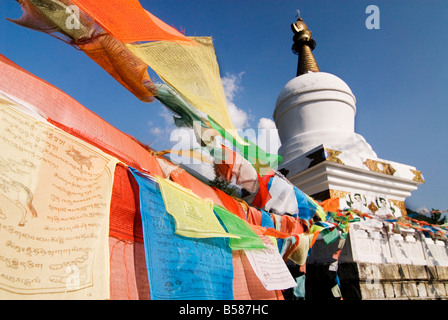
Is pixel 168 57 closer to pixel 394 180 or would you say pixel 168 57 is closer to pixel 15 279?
pixel 15 279

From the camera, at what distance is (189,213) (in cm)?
119

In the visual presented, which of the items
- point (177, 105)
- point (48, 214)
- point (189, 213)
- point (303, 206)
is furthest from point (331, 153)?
point (48, 214)

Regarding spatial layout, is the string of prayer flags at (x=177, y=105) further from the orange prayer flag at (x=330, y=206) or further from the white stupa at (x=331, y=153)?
the white stupa at (x=331, y=153)

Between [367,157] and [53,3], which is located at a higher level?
[367,157]

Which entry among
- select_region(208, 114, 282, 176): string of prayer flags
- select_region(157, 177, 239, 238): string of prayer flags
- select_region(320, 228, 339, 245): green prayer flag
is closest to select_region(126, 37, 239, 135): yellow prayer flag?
select_region(208, 114, 282, 176): string of prayer flags

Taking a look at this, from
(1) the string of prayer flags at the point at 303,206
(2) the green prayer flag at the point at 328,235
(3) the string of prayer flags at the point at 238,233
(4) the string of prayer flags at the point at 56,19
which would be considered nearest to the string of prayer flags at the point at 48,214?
(4) the string of prayer flags at the point at 56,19

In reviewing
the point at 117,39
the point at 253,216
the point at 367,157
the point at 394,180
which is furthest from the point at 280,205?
the point at 394,180

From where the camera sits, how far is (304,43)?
11.9 m

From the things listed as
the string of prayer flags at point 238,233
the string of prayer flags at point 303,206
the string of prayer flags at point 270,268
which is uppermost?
the string of prayer flags at point 303,206

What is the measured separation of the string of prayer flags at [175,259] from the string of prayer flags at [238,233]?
8 centimetres

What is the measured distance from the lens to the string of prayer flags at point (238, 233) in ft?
4.33

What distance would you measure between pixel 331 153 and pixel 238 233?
352 centimetres

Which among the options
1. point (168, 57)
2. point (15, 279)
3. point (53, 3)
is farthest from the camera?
point (168, 57)
